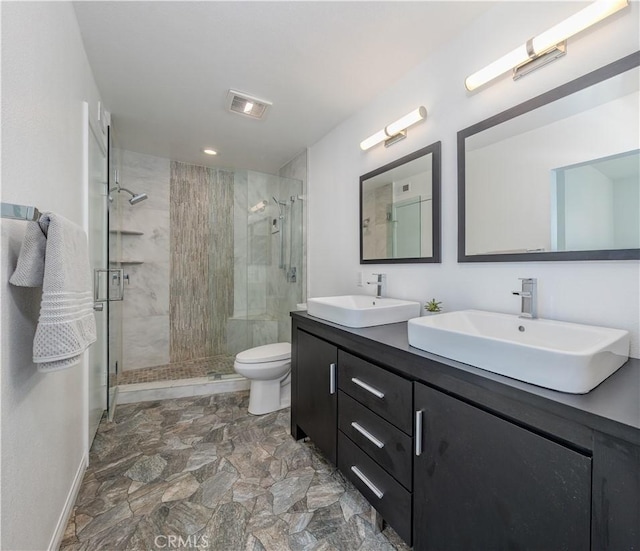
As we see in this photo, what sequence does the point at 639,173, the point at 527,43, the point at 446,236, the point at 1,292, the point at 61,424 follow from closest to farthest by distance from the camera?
the point at 1,292 < the point at 639,173 < the point at 527,43 < the point at 61,424 < the point at 446,236

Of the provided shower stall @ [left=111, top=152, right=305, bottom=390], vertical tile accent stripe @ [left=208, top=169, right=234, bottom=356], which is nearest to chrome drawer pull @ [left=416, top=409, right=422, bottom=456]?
shower stall @ [left=111, top=152, right=305, bottom=390]

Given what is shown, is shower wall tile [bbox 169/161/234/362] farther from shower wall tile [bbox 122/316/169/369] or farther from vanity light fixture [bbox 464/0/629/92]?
vanity light fixture [bbox 464/0/629/92]

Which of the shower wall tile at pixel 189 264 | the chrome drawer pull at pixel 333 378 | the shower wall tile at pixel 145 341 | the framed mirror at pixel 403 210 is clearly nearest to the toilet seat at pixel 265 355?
the chrome drawer pull at pixel 333 378

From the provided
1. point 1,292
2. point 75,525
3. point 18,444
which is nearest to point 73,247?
point 1,292

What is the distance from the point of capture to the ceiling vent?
2008mm

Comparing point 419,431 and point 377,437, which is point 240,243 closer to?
point 377,437

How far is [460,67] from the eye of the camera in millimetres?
1485

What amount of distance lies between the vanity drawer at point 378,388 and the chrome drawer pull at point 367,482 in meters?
0.32

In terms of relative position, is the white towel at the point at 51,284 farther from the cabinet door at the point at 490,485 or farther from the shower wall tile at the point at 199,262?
the shower wall tile at the point at 199,262

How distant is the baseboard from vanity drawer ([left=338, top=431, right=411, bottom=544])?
1.17 meters

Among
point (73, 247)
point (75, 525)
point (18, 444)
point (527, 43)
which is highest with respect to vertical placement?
point (527, 43)

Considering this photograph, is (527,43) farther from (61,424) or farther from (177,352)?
(177,352)

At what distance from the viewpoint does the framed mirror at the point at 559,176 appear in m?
0.97

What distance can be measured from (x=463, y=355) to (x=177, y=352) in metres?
3.26
